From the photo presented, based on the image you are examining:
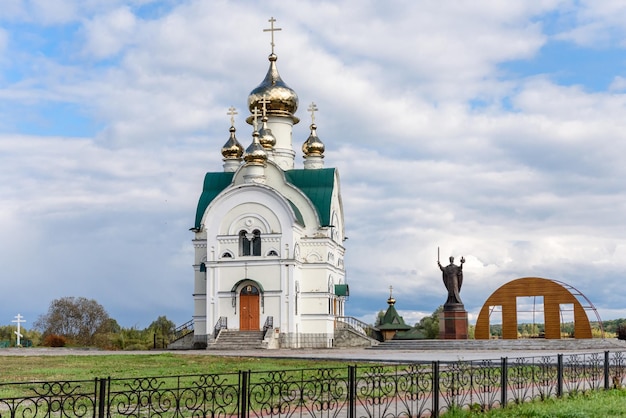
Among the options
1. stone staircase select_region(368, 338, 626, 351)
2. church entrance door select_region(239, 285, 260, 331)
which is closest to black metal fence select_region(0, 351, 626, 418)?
stone staircase select_region(368, 338, 626, 351)

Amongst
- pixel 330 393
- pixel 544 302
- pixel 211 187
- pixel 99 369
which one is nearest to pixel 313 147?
pixel 211 187

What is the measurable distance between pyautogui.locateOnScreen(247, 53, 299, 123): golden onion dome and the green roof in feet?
11.1

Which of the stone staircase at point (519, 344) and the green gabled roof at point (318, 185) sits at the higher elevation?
the green gabled roof at point (318, 185)

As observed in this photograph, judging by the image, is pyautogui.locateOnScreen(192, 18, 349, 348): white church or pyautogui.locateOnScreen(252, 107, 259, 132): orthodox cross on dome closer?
pyautogui.locateOnScreen(192, 18, 349, 348): white church

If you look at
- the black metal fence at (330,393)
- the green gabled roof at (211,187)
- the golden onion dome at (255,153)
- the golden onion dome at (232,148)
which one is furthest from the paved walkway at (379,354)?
the golden onion dome at (232,148)

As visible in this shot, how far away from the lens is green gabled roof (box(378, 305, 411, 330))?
4097cm

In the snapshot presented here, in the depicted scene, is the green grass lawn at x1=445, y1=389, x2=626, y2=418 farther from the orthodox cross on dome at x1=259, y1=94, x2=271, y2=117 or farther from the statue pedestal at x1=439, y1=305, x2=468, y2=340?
the orthodox cross on dome at x1=259, y1=94, x2=271, y2=117

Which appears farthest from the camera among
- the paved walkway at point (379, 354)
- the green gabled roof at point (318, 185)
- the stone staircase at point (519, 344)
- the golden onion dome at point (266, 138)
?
the golden onion dome at point (266, 138)

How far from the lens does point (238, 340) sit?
1308 inches

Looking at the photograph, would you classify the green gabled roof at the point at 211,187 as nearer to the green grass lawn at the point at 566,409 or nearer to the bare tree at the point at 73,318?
the bare tree at the point at 73,318

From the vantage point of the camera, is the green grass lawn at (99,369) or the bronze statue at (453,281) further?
the bronze statue at (453,281)

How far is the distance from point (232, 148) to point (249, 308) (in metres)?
9.12

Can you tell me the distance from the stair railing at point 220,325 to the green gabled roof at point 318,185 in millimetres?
6098

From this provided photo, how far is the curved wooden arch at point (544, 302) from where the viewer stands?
32.5 metres
